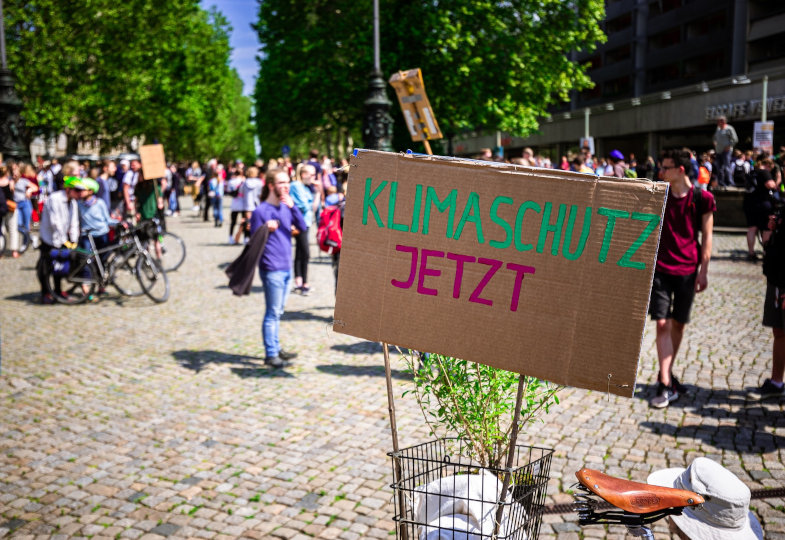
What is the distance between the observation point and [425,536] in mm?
2600

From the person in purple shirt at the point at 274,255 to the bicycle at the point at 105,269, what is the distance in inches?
167

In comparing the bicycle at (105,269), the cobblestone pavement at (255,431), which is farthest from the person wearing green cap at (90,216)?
the cobblestone pavement at (255,431)

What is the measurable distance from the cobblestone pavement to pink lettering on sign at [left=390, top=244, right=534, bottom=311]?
6.54 ft

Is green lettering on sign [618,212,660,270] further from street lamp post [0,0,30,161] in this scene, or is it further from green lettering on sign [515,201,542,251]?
street lamp post [0,0,30,161]

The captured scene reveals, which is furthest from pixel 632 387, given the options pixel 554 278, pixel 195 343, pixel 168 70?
pixel 168 70

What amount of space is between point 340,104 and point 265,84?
212 inches

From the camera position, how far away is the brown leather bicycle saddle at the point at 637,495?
7.90 ft

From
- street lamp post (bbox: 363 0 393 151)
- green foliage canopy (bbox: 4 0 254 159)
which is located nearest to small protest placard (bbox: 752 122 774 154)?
street lamp post (bbox: 363 0 393 151)

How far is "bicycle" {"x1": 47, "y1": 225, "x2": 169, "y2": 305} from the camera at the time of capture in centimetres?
1095

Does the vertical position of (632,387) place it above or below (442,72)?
below

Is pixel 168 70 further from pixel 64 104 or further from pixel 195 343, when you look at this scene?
pixel 195 343

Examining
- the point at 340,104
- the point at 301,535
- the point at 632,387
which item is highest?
the point at 340,104

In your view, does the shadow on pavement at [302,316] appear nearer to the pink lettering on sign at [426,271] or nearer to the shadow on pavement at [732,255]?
the pink lettering on sign at [426,271]

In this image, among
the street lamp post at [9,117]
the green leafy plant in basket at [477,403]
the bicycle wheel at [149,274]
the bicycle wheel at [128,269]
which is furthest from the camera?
the street lamp post at [9,117]
